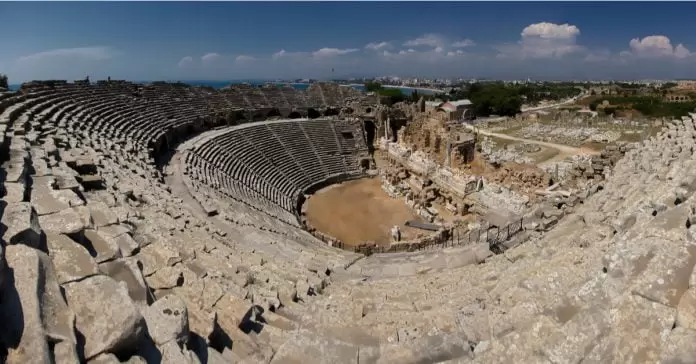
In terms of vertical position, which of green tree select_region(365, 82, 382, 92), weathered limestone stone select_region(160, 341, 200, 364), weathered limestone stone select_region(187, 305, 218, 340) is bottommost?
weathered limestone stone select_region(187, 305, 218, 340)

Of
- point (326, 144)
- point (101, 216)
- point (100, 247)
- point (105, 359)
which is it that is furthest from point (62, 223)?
point (326, 144)

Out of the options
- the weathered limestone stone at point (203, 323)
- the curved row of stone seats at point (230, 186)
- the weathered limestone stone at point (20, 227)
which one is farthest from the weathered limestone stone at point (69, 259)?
the curved row of stone seats at point (230, 186)

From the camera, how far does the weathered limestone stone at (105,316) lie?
10.7 ft

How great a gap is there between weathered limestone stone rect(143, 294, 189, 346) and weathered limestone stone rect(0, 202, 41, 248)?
4.90ft

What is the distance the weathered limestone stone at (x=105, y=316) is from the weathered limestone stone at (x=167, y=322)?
0.47 meters

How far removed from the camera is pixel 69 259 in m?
4.28

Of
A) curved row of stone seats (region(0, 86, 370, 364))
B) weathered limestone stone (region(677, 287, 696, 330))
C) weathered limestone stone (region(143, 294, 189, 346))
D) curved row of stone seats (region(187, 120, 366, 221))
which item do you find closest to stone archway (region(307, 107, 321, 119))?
curved row of stone seats (region(187, 120, 366, 221))

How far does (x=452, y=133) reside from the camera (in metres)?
28.8

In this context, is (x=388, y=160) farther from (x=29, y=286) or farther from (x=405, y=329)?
(x=29, y=286)

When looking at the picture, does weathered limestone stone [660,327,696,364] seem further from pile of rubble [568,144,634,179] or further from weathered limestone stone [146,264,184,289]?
pile of rubble [568,144,634,179]

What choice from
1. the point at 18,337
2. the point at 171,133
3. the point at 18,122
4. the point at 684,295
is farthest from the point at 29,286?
the point at 171,133

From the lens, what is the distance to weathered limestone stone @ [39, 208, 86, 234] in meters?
5.06

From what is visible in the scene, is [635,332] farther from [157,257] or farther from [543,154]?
[543,154]

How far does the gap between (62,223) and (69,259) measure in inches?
52.2
